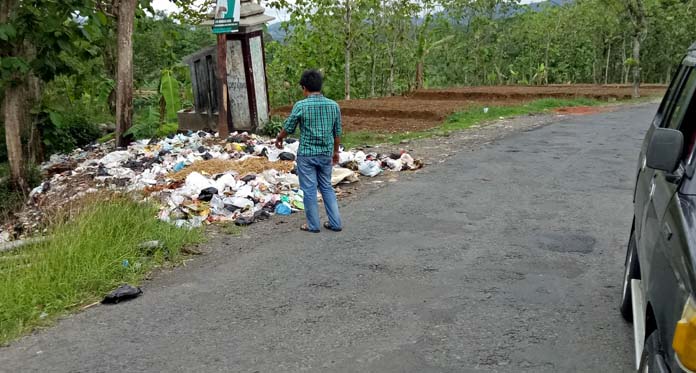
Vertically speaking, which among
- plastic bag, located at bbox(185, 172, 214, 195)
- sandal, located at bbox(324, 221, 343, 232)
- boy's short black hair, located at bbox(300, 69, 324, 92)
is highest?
boy's short black hair, located at bbox(300, 69, 324, 92)

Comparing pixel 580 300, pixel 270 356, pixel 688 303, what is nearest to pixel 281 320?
pixel 270 356

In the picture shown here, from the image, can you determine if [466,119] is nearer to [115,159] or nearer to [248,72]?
[248,72]

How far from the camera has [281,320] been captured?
4.88 meters

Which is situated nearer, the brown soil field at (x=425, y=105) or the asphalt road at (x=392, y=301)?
the asphalt road at (x=392, y=301)

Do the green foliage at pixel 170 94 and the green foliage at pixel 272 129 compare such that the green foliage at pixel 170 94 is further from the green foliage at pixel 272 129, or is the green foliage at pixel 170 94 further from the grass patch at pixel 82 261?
the grass patch at pixel 82 261

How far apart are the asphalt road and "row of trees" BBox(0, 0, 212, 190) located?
5.32m

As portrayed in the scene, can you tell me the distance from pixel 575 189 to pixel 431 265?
3953 mm

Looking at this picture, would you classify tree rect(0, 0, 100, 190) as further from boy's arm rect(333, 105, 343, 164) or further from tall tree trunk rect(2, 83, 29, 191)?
boy's arm rect(333, 105, 343, 164)

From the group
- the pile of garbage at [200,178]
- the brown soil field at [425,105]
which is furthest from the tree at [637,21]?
the pile of garbage at [200,178]

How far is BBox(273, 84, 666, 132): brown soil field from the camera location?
16312mm

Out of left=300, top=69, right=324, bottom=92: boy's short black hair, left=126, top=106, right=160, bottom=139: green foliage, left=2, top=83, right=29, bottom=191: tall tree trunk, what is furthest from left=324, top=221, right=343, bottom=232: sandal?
left=126, top=106, right=160, bottom=139: green foliage

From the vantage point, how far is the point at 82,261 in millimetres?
5793

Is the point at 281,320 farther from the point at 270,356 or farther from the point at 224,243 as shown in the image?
the point at 224,243

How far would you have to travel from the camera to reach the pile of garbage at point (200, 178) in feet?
26.7
